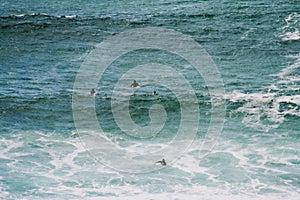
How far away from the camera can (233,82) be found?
6122cm

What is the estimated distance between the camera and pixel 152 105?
2315 inches

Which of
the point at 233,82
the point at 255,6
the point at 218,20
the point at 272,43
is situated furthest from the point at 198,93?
the point at 255,6

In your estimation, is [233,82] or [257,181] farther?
[233,82]

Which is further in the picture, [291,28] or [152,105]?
[291,28]

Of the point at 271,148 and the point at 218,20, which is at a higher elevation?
the point at 218,20

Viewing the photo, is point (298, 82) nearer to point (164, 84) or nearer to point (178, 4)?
point (164, 84)

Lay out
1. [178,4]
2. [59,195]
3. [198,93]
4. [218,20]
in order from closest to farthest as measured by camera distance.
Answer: [59,195] → [198,93] → [218,20] → [178,4]

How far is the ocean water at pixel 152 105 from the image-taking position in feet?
151

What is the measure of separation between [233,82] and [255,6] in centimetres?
2296

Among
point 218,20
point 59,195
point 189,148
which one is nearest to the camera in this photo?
point 59,195

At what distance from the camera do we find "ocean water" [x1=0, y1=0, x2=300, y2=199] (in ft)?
151

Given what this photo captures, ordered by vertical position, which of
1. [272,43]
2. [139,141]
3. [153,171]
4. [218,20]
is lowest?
[153,171]

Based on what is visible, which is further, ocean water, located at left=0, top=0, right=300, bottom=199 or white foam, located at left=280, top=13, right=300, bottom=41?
white foam, located at left=280, top=13, right=300, bottom=41

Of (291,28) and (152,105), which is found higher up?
(291,28)
